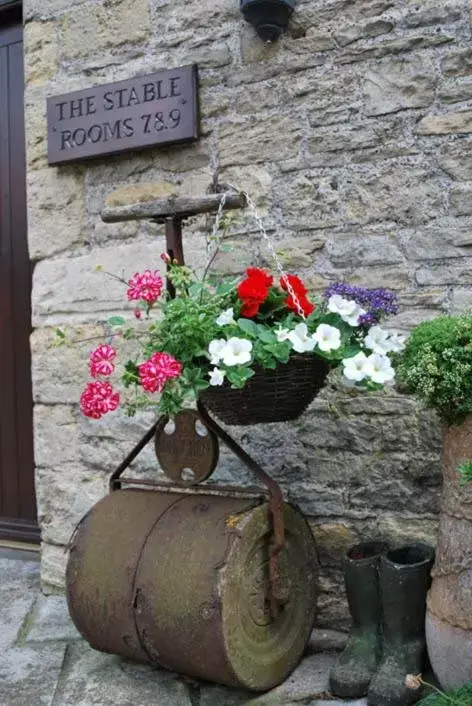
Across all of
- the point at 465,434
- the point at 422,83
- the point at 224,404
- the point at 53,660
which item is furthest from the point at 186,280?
the point at 53,660

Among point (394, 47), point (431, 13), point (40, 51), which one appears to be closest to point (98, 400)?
point (394, 47)

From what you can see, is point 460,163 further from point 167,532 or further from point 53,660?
point 53,660

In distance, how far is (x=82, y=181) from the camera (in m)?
3.26

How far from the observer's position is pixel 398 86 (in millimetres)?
2684

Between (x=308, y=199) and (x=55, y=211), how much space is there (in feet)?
3.76

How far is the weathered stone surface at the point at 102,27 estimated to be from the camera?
3.14m

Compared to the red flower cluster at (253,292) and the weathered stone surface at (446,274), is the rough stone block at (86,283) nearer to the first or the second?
the red flower cluster at (253,292)

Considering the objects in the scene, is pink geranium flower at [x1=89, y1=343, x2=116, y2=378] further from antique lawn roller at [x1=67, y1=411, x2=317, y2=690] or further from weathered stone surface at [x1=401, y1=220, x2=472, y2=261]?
weathered stone surface at [x1=401, y1=220, x2=472, y2=261]

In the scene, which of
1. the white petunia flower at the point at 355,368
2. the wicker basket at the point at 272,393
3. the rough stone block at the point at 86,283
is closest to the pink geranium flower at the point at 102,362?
the wicker basket at the point at 272,393

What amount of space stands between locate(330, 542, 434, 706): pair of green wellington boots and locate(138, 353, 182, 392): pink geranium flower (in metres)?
0.85

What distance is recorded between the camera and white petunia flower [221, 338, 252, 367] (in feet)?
6.75

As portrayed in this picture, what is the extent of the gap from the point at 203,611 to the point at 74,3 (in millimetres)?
2550

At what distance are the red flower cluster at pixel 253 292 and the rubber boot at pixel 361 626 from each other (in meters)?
0.85

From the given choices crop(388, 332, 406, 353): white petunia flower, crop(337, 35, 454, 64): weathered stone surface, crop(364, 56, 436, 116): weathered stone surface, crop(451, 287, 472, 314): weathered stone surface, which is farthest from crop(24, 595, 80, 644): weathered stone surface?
crop(337, 35, 454, 64): weathered stone surface
